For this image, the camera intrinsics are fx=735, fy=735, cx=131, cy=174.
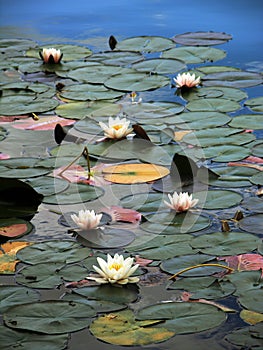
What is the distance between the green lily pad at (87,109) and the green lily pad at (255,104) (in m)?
0.52

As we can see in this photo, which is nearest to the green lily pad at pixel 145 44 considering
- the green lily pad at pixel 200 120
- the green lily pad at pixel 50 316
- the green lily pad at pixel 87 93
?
the green lily pad at pixel 87 93

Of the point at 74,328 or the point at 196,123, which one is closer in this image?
the point at 74,328

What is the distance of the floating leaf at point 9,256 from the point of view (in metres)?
1.80

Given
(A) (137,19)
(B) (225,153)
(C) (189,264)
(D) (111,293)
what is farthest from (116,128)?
(A) (137,19)

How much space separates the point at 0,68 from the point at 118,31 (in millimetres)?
935

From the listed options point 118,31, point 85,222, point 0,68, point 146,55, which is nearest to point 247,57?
point 146,55

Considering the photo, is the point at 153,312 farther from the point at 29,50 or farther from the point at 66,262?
the point at 29,50

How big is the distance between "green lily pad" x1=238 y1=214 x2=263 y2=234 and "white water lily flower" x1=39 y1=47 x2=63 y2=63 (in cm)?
177

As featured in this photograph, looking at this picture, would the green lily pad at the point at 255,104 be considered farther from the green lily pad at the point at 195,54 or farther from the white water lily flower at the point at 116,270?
the white water lily flower at the point at 116,270

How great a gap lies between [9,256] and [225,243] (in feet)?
1.81

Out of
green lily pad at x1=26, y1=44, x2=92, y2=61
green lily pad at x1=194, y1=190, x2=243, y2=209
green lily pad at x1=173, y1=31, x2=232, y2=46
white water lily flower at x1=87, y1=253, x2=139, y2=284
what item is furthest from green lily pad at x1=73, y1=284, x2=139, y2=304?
green lily pad at x1=173, y1=31, x2=232, y2=46

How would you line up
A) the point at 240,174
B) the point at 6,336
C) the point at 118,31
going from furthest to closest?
the point at 118,31
the point at 240,174
the point at 6,336

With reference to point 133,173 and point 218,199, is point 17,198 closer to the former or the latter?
Result: point 133,173

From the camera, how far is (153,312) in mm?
1566
